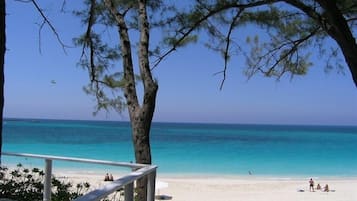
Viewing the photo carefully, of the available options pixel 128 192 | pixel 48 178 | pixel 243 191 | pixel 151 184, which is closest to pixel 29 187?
pixel 48 178

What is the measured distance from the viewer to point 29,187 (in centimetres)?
609

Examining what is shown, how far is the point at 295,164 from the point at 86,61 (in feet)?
110

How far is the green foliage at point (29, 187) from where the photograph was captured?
557 centimetres

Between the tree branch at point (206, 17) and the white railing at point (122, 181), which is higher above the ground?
the tree branch at point (206, 17)

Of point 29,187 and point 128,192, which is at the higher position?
point 128,192

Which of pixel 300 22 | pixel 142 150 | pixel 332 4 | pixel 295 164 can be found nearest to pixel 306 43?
pixel 300 22

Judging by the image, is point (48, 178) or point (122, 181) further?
point (48, 178)

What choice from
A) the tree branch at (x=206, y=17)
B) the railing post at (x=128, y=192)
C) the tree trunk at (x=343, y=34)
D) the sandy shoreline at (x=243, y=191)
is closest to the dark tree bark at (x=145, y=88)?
the tree branch at (x=206, y=17)

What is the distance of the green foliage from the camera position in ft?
18.3

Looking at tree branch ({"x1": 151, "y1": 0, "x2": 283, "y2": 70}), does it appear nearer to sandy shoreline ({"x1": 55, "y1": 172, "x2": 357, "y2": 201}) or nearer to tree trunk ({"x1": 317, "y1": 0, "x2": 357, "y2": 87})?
tree trunk ({"x1": 317, "y1": 0, "x2": 357, "y2": 87})

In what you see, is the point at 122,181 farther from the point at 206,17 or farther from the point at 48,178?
the point at 206,17

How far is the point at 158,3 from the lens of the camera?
20.9 ft

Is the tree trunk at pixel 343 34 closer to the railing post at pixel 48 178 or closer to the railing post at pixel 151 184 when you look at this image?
the railing post at pixel 151 184

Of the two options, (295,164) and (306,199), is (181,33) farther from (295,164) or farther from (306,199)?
(295,164)
